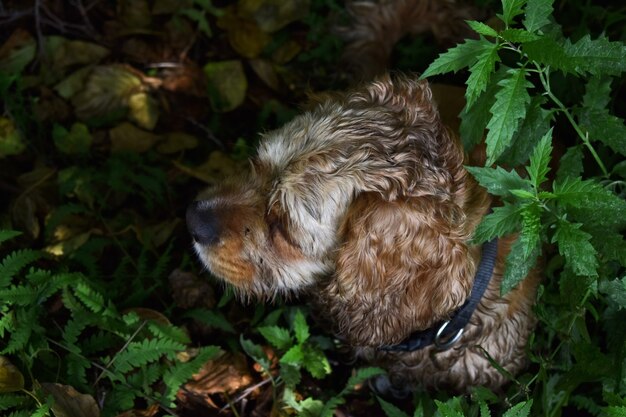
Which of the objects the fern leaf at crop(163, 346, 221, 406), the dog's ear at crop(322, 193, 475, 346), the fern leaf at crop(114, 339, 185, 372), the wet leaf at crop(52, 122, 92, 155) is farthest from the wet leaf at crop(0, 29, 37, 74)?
the dog's ear at crop(322, 193, 475, 346)

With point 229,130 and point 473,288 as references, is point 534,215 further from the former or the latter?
point 229,130

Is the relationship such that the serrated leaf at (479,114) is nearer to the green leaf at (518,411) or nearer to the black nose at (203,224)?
the green leaf at (518,411)

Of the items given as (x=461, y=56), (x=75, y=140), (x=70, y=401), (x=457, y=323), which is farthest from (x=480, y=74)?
(x=75, y=140)

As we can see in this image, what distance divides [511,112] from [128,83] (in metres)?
3.44

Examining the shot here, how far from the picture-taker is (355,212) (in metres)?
A: 3.35

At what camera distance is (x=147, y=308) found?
170 inches

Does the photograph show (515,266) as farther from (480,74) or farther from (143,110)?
(143,110)

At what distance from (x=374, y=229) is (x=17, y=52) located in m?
3.55

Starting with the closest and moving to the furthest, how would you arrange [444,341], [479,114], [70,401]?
[479,114] < [70,401] < [444,341]

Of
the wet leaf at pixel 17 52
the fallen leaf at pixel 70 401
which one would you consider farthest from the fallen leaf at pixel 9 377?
the wet leaf at pixel 17 52

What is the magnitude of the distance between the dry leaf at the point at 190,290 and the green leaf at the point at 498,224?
6.85 feet

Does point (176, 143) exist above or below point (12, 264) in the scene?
below

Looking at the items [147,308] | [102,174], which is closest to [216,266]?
[147,308]

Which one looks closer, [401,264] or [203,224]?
[401,264]
